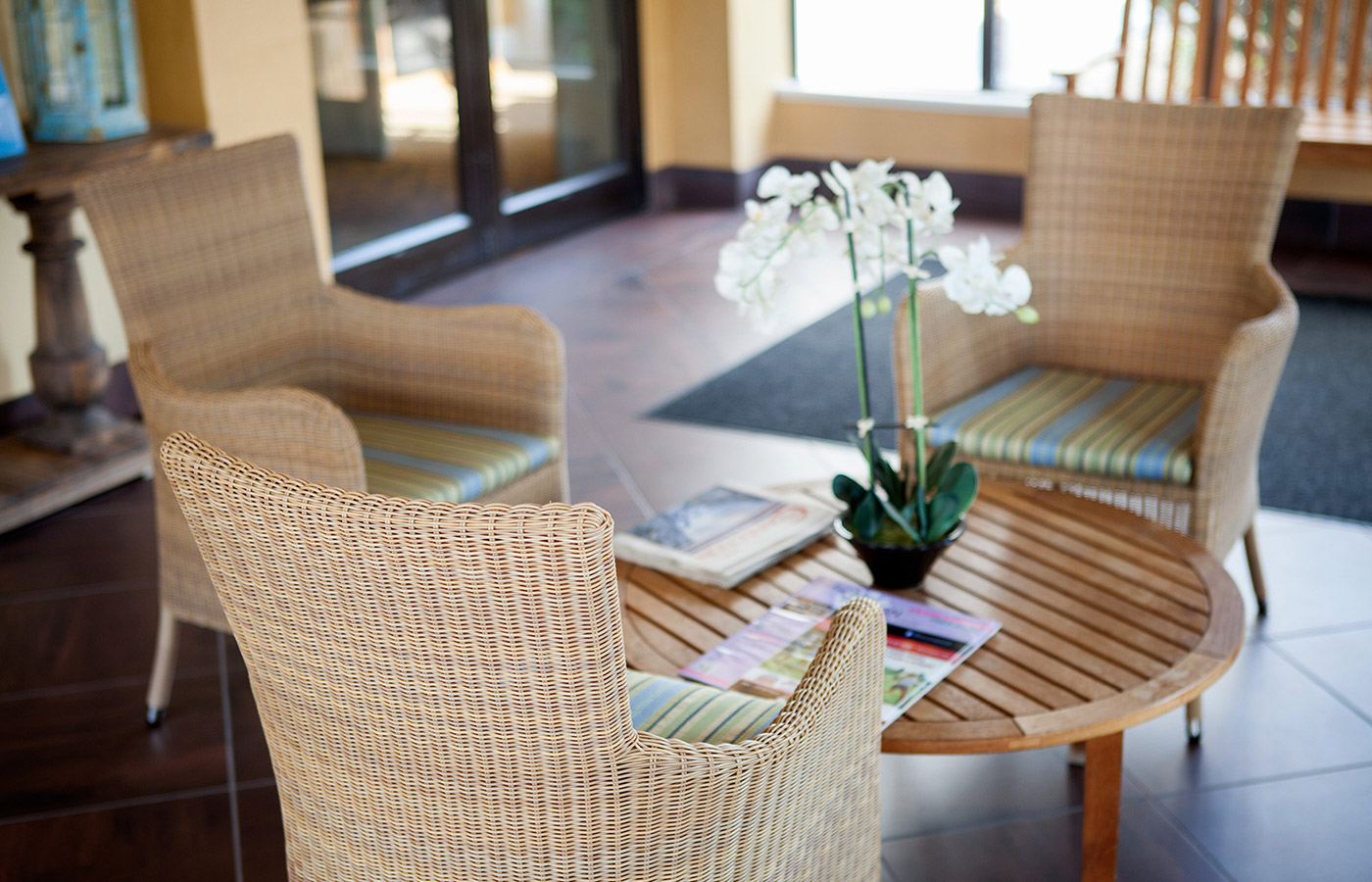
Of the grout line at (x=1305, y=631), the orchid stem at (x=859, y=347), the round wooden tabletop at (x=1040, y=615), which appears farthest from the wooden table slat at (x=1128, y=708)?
the grout line at (x=1305, y=631)

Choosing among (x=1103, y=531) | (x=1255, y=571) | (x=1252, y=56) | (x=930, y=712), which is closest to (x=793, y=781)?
(x=930, y=712)

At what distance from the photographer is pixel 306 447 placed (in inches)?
88.5

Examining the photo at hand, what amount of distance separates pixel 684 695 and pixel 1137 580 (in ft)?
2.54

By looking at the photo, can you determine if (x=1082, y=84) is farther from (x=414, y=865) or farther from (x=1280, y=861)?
(x=414, y=865)

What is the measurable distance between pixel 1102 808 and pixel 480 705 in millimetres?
996

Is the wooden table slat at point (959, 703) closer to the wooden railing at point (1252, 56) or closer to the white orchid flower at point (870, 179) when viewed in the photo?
the white orchid flower at point (870, 179)

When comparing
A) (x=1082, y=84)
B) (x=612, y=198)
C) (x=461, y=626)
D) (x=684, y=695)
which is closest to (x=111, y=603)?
(x=684, y=695)

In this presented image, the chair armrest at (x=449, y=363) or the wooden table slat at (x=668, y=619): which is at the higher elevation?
the chair armrest at (x=449, y=363)

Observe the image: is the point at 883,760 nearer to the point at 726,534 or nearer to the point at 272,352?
the point at 726,534

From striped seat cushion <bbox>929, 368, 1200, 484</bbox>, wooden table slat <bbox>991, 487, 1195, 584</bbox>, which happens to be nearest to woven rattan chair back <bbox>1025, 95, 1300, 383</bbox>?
striped seat cushion <bbox>929, 368, 1200, 484</bbox>

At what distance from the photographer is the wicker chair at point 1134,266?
2.68m

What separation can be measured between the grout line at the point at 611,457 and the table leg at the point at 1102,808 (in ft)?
5.23

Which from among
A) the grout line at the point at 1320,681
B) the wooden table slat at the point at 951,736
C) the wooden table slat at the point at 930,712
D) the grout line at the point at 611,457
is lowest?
the grout line at the point at 1320,681

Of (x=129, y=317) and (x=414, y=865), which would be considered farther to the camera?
(x=129, y=317)
